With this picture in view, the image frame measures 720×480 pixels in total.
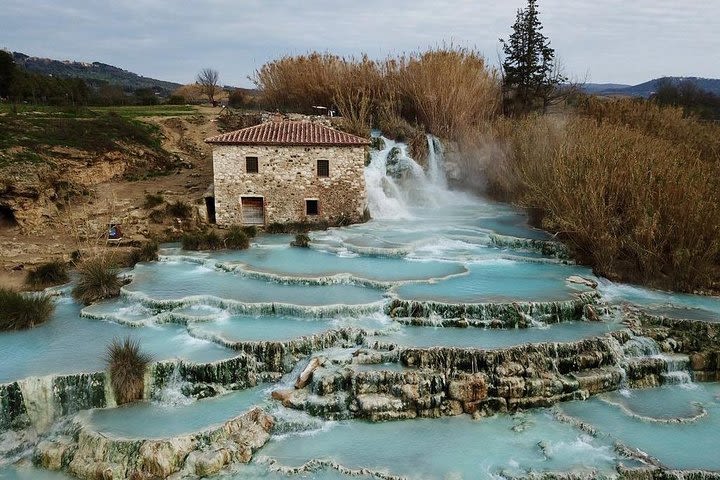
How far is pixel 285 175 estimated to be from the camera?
2089 cm

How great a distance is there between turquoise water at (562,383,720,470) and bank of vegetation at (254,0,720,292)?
4.97m

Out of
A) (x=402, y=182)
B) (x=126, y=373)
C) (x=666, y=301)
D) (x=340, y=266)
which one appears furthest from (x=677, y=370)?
(x=402, y=182)

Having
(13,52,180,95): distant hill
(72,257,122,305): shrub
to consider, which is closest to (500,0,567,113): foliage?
(72,257,122,305): shrub

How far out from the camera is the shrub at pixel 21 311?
40.9 ft

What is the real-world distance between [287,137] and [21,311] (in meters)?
11.0

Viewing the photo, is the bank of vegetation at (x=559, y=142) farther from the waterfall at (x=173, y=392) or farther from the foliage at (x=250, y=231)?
the waterfall at (x=173, y=392)

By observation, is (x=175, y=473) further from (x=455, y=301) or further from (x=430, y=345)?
(x=455, y=301)

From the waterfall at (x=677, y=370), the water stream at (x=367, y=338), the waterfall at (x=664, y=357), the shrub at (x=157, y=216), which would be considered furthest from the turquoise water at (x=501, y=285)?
the shrub at (x=157, y=216)

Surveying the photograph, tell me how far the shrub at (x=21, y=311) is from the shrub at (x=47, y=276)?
2.59 meters

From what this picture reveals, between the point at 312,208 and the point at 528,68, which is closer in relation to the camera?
the point at 312,208

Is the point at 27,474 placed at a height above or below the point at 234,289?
below

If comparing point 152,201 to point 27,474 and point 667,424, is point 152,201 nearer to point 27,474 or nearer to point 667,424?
point 27,474

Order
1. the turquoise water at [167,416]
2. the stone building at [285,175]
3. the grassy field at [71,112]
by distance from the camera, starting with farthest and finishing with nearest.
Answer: the grassy field at [71,112] < the stone building at [285,175] < the turquoise water at [167,416]

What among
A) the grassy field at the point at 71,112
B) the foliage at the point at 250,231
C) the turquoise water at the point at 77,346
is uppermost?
the grassy field at the point at 71,112
